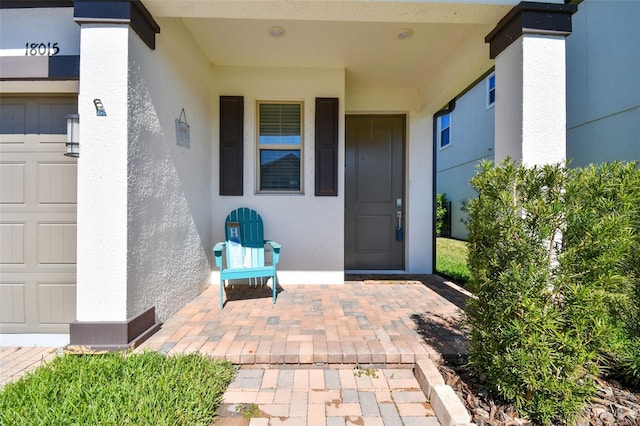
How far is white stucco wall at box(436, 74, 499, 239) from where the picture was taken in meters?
7.79

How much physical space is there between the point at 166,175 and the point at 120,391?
171 centimetres

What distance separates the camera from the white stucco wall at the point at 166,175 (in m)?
2.24

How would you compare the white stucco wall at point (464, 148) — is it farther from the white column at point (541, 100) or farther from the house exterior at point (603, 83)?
the white column at point (541, 100)

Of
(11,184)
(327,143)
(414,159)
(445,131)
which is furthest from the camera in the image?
(445,131)

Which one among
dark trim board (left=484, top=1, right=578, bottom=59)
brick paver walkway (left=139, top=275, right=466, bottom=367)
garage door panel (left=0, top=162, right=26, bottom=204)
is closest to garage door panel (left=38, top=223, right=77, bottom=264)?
garage door panel (left=0, top=162, right=26, bottom=204)

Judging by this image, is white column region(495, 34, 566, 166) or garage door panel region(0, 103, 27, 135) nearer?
white column region(495, 34, 566, 166)

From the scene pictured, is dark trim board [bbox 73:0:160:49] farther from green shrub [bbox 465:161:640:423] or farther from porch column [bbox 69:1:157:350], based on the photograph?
green shrub [bbox 465:161:640:423]

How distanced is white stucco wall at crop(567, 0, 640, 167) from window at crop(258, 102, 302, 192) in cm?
387

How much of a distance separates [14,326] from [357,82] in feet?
14.7

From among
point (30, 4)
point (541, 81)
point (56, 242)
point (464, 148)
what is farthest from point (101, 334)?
point (464, 148)

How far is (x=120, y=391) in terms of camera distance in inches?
62.7

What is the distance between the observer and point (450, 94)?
3.73m

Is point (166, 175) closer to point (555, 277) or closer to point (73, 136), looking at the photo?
point (73, 136)

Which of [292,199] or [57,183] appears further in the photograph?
[292,199]
